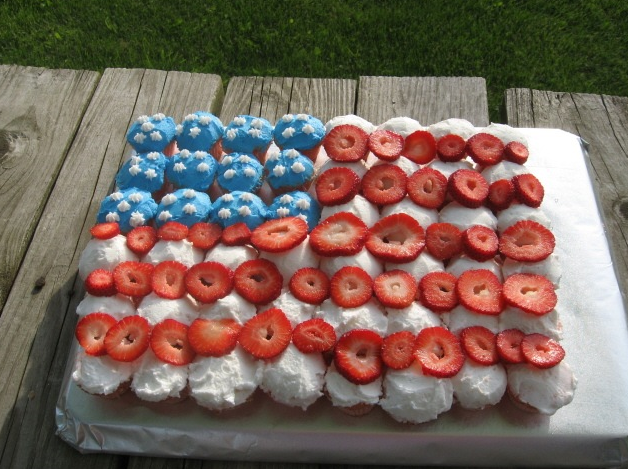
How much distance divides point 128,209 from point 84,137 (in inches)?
34.7

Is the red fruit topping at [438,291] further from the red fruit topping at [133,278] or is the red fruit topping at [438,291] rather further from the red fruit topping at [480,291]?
the red fruit topping at [133,278]

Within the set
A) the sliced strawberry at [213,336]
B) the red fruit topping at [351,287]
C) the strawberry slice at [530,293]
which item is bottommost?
the sliced strawberry at [213,336]

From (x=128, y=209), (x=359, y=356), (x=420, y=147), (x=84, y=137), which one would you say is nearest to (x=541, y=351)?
(x=359, y=356)

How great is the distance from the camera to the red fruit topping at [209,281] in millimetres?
1835

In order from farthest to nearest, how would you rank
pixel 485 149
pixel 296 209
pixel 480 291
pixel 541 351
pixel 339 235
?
pixel 485 149
pixel 296 209
pixel 339 235
pixel 480 291
pixel 541 351

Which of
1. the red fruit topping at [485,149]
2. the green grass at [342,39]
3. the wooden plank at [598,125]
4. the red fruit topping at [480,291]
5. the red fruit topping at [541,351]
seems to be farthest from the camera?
the green grass at [342,39]

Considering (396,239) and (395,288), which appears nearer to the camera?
(395,288)

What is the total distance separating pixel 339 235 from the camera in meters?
1.93

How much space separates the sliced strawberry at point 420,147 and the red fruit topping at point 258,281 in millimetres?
664

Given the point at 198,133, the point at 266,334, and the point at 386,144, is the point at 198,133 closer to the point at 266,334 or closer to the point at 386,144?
the point at 386,144

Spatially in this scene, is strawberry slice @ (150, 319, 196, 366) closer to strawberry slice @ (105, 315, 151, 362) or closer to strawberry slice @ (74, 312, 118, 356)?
strawberry slice @ (105, 315, 151, 362)

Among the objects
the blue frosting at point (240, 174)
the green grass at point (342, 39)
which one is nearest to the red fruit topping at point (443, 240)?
the blue frosting at point (240, 174)

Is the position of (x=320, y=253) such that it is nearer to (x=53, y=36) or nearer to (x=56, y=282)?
(x=56, y=282)

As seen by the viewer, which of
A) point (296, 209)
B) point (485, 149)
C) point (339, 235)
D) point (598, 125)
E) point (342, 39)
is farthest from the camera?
point (342, 39)
